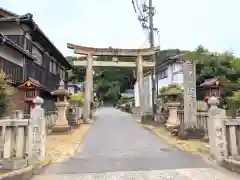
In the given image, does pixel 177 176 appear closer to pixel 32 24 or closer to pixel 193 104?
pixel 193 104

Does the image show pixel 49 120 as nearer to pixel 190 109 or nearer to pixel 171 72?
pixel 190 109

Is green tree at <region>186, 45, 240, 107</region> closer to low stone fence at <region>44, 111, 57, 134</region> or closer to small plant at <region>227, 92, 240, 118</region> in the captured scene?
small plant at <region>227, 92, 240, 118</region>

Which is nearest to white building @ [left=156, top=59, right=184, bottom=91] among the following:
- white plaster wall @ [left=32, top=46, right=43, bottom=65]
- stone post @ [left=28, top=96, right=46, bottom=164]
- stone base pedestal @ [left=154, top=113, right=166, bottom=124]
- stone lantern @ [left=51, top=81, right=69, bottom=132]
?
stone base pedestal @ [left=154, top=113, right=166, bottom=124]

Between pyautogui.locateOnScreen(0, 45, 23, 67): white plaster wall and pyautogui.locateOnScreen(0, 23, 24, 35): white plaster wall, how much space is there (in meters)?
1.37

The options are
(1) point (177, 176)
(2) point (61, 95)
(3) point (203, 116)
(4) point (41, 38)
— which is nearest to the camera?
(1) point (177, 176)

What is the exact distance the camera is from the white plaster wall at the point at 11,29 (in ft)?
47.8

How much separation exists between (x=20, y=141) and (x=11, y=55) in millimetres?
9039

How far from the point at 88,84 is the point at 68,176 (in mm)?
15266

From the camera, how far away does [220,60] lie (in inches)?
677

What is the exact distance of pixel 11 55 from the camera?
13781 millimetres

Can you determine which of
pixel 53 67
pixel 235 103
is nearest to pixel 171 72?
pixel 53 67

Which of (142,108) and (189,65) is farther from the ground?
(189,65)

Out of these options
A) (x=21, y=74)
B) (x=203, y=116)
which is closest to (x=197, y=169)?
(x=203, y=116)

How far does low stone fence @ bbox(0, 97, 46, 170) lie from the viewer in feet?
19.2
